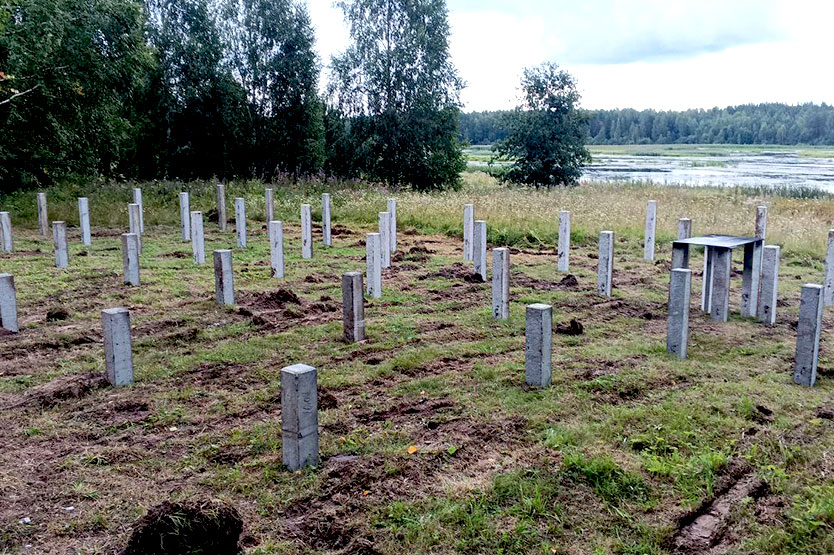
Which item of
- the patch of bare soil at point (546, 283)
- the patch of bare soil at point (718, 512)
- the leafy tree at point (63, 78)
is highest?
the leafy tree at point (63, 78)

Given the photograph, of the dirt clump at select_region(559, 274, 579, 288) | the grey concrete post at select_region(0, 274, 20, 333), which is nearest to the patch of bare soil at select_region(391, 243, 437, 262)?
the dirt clump at select_region(559, 274, 579, 288)

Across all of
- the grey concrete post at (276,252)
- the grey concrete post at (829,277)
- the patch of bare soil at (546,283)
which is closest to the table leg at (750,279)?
the grey concrete post at (829,277)

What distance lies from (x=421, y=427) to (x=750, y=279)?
16.8 ft

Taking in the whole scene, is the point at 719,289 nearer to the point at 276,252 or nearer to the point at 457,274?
the point at 457,274

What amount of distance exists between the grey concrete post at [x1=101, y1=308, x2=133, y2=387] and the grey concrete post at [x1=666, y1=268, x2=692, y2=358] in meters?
4.60

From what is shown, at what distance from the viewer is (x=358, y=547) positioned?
11.3 feet

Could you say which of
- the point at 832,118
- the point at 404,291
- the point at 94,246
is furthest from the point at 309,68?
the point at 832,118

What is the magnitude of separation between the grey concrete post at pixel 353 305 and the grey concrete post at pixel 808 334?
3805 mm

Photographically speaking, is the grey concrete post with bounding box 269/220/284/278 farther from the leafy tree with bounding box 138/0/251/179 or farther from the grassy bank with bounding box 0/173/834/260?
the leafy tree with bounding box 138/0/251/179

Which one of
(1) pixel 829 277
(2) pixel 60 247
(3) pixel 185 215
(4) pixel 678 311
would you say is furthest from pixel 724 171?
(4) pixel 678 311

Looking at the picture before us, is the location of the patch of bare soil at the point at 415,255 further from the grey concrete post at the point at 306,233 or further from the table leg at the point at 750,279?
the table leg at the point at 750,279

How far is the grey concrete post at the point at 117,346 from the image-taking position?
18.4 ft

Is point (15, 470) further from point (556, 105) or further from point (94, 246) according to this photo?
point (556, 105)

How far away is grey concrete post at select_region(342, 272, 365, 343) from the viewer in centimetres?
691
